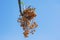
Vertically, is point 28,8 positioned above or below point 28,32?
above

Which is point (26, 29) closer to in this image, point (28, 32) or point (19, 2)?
point (28, 32)

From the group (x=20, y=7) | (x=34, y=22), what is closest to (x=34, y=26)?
(x=34, y=22)

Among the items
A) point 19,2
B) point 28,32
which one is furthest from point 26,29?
point 19,2

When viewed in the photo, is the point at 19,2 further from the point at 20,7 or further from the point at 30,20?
the point at 30,20

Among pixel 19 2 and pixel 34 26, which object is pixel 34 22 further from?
pixel 19 2

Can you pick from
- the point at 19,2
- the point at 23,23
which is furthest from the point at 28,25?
the point at 19,2
